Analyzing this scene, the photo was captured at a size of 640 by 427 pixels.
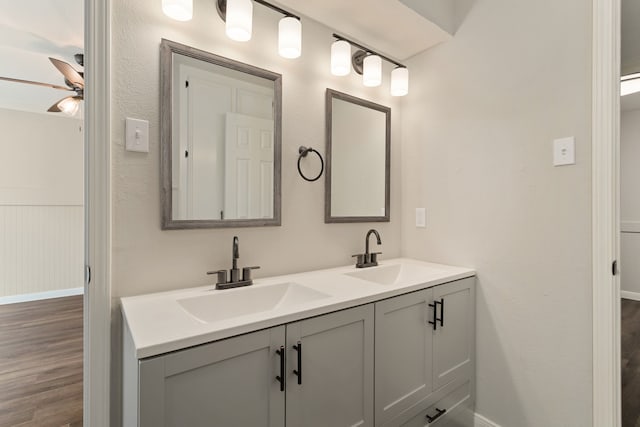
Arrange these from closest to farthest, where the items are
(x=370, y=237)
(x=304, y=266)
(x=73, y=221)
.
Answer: (x=304, y=266), (x=370, y=237), (x=73, y=221)

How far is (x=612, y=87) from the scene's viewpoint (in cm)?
122

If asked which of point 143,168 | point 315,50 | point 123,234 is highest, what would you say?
point 315,50

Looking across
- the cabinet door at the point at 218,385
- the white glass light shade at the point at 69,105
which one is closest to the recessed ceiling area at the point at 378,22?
the cabinet door at the point at 218,385

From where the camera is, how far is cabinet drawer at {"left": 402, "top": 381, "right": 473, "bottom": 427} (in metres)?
1.36

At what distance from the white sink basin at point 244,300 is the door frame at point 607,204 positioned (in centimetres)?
115

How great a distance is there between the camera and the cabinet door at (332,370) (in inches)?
37.7

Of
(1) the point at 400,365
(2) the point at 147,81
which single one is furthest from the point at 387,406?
(2) the point at 147,81

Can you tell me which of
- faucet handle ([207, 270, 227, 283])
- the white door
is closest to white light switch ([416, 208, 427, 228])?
the white door

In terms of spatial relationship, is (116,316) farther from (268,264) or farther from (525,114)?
(525,114)

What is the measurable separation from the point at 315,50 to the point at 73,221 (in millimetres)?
4224

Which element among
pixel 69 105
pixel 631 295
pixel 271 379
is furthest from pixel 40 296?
pixel 631 295

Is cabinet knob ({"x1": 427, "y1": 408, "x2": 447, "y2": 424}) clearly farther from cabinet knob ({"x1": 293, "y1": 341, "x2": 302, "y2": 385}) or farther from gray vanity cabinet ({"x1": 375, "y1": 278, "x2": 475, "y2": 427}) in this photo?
cabinet knob ({"x1": 293, "y1": 341, "x2": 302, "y2": 385})

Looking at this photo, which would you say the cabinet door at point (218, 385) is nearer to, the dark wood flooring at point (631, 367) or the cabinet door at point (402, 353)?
the cabinet door at point (402, 353)

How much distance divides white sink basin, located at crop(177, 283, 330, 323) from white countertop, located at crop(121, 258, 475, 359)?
15 millimetres
